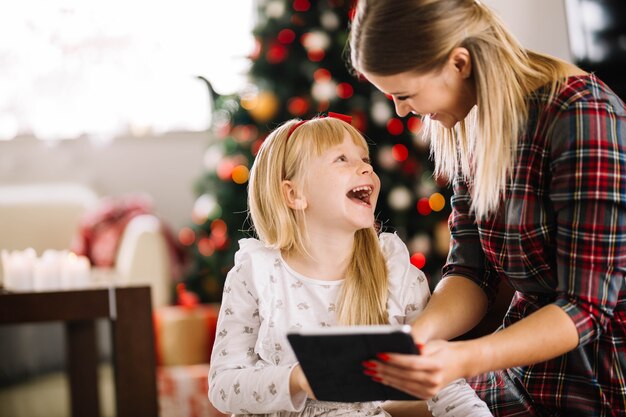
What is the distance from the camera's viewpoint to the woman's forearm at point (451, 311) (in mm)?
1306

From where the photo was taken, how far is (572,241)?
1.15 m

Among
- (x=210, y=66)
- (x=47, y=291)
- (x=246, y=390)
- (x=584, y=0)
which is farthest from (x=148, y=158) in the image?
(x=246, y=390)

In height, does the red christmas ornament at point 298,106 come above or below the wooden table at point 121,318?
above

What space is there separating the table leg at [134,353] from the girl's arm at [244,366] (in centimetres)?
78

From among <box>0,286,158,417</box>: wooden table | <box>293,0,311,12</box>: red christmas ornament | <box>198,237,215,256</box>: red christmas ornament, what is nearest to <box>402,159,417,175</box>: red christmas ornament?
<box>293,0,311,12</box>: red christmas ornament


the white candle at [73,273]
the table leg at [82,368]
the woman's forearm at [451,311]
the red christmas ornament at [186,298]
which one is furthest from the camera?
the red christmas ornament at [186,298]

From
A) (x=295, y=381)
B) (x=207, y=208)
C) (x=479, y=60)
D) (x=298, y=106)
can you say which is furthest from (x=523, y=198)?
(x=207, y=208)

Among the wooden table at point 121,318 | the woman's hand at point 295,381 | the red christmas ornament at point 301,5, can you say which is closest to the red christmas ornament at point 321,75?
the red christmas ornament at point 301,5

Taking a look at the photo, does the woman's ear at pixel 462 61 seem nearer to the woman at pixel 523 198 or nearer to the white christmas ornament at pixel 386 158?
the woman at pixel 523 198

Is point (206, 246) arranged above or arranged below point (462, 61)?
below

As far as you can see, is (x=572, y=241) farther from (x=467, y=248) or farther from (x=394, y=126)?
(x=394, y=126)

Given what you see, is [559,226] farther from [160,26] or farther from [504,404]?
[160,26]

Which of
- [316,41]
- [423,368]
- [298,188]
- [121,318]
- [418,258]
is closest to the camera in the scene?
[423,368]

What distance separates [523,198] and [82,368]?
73.3 inches
